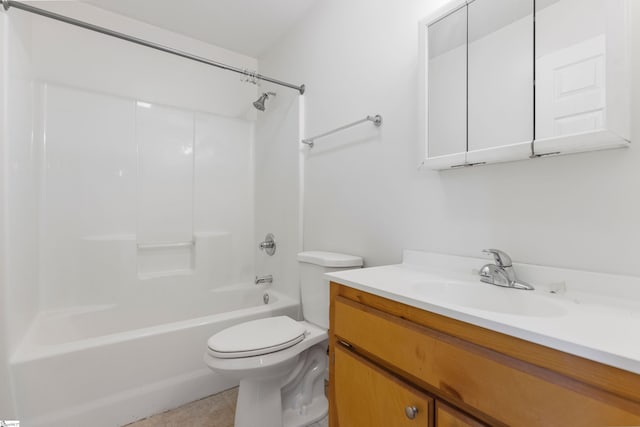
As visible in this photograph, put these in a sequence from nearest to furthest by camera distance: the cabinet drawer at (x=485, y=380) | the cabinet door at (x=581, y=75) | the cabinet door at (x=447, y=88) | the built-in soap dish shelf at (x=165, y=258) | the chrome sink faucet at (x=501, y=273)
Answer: the cabinet drawer at (x=485, y=380) < the cabinet door at (x=581, y=75) < the chrome sink faucet at (x=501, y=273) < the cabinet door at (x=447, y=88) < the built-in soap dish shelf at (x=165, y=258)

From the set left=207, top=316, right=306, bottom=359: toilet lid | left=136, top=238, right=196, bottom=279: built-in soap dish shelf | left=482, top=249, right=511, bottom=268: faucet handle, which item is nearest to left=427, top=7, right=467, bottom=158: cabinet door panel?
left=482, top=249, right=511, bottom=268: faucet handle

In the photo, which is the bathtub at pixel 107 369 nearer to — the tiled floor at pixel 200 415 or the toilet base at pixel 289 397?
the tiled floor at pixel 200 415

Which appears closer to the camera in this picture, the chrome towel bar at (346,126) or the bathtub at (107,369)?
the bathtub at (107,369)

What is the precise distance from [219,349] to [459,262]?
1.05 meters

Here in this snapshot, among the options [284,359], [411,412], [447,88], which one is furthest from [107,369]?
[447,88]

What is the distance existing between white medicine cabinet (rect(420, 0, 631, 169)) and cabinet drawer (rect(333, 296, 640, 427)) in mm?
634

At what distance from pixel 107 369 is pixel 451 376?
1.56 m

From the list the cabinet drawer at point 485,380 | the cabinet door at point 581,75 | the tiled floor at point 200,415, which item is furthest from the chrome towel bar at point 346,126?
the tiled floor at point 200,415

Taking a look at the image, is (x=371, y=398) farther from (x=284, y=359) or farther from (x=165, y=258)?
(x=165, y=258)

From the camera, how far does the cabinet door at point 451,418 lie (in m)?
0.65

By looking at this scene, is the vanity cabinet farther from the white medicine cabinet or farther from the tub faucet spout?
the tub faucet spout

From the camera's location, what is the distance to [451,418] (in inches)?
26.8

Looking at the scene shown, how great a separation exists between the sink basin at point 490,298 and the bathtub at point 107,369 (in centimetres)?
114

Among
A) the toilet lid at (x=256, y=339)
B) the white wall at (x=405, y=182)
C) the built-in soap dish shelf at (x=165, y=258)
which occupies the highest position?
the white wall at (x=405, y=182)
